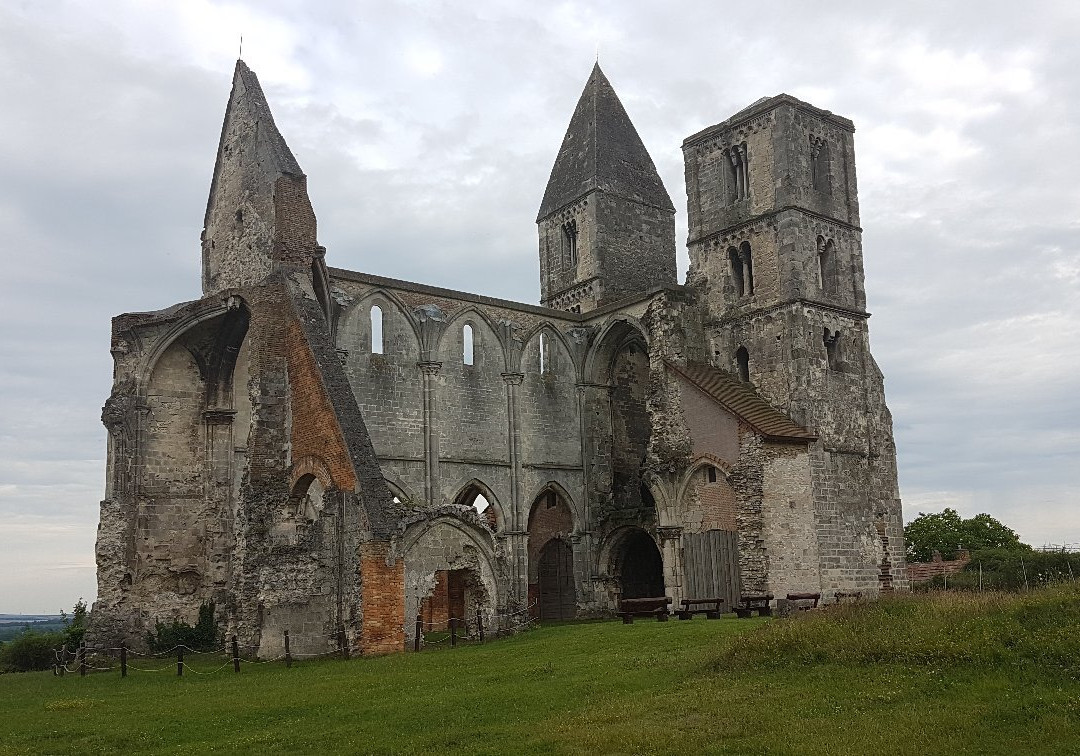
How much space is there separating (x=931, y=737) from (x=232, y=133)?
19914 millimetres

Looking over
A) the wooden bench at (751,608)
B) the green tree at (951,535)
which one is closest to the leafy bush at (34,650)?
the wooden bench at (751,608)

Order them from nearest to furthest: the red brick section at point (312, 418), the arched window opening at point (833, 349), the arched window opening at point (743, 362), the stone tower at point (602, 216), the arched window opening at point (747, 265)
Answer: the red brick section at point (312, 418)
the arched window opening at point (833, 349)
the arched window opening at point (743, 362)
the arched window opening at point (747, 265)
the stone tower at point (602, 216)

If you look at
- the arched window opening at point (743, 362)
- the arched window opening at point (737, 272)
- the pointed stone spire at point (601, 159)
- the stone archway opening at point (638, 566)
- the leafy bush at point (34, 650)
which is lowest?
the leafy bush at point (34, 650)

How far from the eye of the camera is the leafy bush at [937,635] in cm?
1048

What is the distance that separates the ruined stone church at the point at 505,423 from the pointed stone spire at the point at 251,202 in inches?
2.8

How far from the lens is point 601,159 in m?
35.8

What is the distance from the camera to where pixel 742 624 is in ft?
55.2

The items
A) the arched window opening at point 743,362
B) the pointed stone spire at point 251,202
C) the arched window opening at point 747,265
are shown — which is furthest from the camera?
the arched window opening at point 747,265

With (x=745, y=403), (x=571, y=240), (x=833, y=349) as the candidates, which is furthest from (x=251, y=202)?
(x=571, y=240)

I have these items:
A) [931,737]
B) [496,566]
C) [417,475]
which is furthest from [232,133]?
[931,737]

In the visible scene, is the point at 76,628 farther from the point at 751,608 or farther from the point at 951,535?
the point at 951,535

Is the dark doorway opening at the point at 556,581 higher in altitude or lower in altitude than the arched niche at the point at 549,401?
lower

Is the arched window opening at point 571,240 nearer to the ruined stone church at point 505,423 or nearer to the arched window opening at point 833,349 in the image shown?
the ruined stone church at point 505,423

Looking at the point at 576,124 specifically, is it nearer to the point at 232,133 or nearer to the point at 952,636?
the point at 232,133
